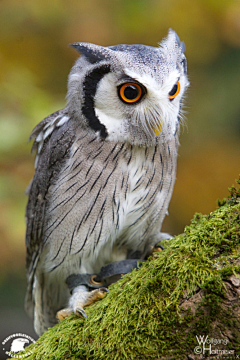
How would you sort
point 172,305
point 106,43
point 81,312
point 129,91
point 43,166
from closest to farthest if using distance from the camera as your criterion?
point 172,305, point 81,312, point 129,91, point 43,166, point 106,43

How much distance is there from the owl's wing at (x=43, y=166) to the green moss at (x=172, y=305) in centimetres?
63

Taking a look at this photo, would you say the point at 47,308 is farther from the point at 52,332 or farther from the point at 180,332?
the point at 180,332

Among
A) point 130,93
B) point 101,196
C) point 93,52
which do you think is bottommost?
point 101,196

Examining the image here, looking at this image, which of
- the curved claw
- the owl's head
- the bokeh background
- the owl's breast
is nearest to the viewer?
the curved claw

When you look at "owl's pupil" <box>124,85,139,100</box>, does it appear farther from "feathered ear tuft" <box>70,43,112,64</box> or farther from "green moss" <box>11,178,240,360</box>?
"green moss" <box>11,178,240,360</box>

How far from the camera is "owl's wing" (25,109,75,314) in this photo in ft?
4.92

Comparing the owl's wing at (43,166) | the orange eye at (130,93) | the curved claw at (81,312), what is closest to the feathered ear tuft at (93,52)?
the orange eye at (130,93)

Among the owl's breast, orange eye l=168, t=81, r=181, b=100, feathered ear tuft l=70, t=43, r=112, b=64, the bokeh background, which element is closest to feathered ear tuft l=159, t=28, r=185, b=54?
orange eye l=168, t=81, r=181, b=100

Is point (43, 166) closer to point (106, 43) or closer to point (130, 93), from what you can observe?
point (130, 93)

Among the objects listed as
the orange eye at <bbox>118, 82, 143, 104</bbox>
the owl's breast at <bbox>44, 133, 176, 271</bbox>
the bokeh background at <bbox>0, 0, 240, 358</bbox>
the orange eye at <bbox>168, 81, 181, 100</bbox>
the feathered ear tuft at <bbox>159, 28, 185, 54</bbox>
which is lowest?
the owl's breast at <bbox>44, 133, 176, 271</bbox>

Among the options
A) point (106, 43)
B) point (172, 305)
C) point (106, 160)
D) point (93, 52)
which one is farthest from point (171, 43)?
point (106, 43)

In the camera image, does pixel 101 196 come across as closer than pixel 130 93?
No

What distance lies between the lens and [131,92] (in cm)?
131

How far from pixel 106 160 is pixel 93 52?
0.46 metres
